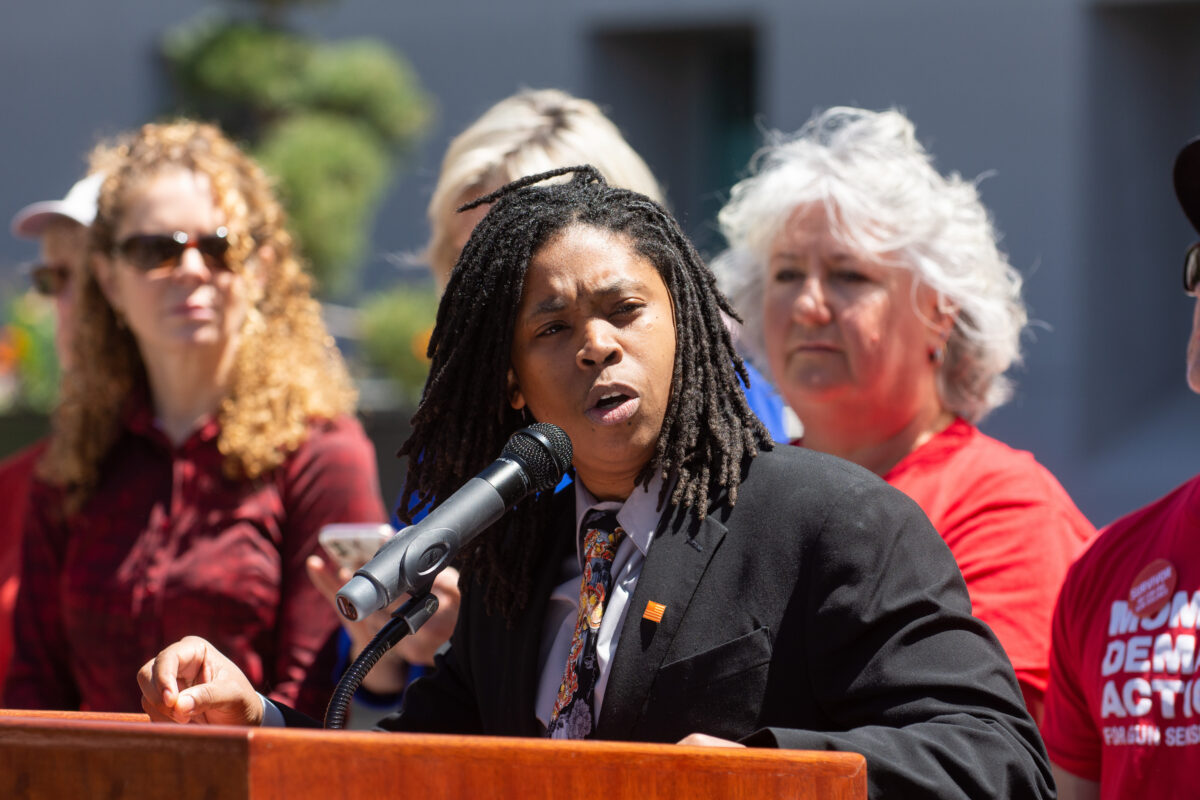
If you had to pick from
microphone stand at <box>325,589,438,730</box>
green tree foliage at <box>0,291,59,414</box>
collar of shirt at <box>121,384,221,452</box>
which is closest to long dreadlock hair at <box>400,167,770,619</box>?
microphone stand at <box>325,589,438,730</box>

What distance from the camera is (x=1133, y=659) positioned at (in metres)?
2.35

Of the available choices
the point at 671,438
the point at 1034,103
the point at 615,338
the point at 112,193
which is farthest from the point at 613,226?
the point at 1034,103

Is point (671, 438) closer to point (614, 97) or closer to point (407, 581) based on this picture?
point (407, 581)

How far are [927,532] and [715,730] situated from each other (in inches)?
15.1

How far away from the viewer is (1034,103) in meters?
10.4

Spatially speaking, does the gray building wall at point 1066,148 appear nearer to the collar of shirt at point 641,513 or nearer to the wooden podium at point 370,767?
the collar of shirt at point 641,513

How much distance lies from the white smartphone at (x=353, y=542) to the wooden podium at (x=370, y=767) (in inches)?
51.6

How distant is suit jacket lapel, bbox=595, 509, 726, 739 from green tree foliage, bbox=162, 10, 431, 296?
10.8 metres

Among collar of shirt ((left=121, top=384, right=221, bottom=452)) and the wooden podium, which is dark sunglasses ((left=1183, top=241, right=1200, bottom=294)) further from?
collar of shirt ((left=121, top=384, right=221, bottom=452))

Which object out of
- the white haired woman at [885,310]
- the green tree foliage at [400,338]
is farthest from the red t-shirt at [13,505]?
the green tree foliage at [400,338]

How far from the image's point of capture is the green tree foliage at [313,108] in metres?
12.4

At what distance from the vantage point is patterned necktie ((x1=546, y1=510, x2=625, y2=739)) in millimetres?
1926

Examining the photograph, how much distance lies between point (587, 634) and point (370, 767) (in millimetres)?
618

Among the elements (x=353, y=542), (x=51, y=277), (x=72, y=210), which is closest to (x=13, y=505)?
(x=51, y=277)
